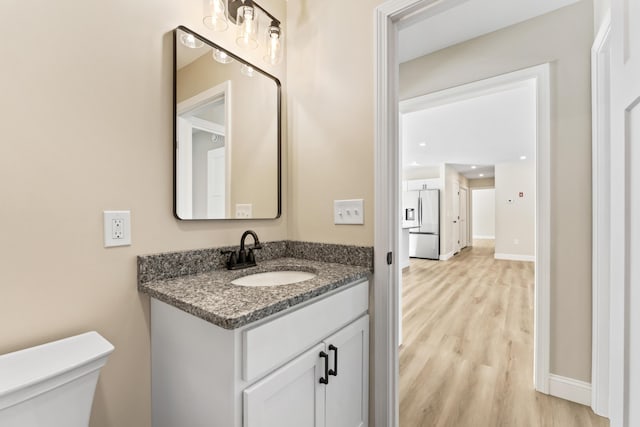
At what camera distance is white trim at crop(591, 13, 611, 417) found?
1.52 metres

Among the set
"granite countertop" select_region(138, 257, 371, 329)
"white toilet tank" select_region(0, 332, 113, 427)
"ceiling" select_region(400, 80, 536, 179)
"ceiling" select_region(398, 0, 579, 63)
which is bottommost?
"white toilet tank" select_region(0, 332, 113, 427)

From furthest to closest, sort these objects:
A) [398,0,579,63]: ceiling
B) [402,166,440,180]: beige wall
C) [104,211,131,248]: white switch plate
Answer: [402,166,440,180]: beige wall
[398,0,579,63]: ceiling
[104,211,131,248]: white switch plate

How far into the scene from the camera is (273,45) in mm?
1442

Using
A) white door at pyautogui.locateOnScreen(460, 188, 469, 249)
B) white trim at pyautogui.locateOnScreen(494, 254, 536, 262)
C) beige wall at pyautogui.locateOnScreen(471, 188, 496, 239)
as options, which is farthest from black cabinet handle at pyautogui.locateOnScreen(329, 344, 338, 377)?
beige wall at pyautogui.locateOnScreen(471, 188, 496, 239)

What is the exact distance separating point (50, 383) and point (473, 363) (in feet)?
8.00

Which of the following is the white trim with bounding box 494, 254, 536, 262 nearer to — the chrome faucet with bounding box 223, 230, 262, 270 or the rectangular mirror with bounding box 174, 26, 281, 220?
the rectangular mirror with bounding box 174, 26, 281, 220

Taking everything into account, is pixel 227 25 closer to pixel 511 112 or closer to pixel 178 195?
pixel 178 195

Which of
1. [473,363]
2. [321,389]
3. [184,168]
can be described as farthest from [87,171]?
[473,363]

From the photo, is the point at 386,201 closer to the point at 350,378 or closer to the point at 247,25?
the point at 350,378

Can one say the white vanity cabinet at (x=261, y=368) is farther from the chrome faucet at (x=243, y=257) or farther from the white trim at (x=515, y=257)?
the white trim at (x=515, y=257)

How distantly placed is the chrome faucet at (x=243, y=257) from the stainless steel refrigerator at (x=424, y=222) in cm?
608

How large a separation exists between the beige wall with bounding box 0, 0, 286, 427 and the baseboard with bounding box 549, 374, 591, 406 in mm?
2282

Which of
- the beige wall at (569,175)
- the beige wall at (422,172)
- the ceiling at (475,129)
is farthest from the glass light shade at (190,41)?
the beige wall at (422,172)

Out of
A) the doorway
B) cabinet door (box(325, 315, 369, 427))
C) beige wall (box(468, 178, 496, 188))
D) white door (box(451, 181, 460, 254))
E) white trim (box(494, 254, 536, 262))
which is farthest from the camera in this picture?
beige wall (box(468, 178, 496, 188))
